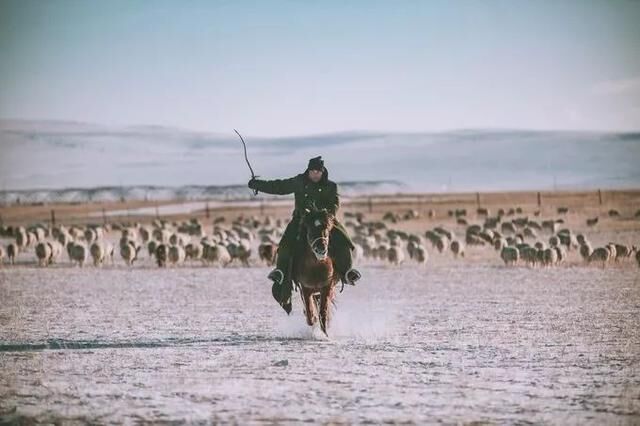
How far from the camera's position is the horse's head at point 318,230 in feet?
33.3

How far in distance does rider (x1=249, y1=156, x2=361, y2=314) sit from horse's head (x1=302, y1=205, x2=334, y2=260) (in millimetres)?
359

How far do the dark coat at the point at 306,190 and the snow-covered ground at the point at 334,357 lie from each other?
1.74 meters

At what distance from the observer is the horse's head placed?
1015 centimetres

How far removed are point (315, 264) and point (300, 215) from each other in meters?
0.69

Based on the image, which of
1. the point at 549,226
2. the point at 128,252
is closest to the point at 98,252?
the point at 128,252

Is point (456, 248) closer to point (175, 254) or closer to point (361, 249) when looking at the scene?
point (361, 249)

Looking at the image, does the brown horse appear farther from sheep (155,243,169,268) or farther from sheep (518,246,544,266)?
sheep (155,243,169,268)

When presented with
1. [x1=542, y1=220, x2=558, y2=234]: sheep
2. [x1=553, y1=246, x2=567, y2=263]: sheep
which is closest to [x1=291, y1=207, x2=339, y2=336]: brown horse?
[x1=553, y1=246, x2=567, y2=263]: sheep

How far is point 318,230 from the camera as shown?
33.6ft

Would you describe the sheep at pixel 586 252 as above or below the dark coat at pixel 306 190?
below

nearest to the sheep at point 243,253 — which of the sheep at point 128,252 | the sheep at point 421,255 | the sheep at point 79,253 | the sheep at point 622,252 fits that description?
the sheep at point 128,252

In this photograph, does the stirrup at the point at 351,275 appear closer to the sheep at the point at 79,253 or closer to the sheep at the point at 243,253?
the sheep at the point at 243,253

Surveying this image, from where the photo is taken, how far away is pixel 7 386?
8.32 m

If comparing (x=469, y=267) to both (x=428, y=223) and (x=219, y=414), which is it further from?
(x=428, y=223)
